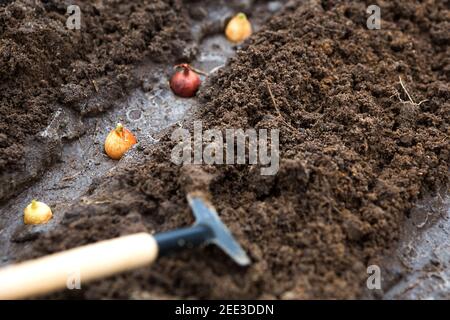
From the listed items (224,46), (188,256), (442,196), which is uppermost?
(224,46)

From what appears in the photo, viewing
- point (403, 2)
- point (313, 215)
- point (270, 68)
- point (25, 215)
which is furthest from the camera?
point (403, 2)

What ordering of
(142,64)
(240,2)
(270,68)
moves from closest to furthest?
(270,68) → (142,64) → (240,2)

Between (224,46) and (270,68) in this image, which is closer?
(270,68)

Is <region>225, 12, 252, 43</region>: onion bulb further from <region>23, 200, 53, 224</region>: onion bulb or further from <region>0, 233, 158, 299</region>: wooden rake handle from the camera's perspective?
<region>0, 233, 158, 299</region>: wooden rake handle

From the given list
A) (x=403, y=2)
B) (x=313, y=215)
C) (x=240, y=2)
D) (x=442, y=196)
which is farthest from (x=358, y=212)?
(x=240, y=2)

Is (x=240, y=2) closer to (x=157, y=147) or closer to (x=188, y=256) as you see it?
(x=157, y=147)

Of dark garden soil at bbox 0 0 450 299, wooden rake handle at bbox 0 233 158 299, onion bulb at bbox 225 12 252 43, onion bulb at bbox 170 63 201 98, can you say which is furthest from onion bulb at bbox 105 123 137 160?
onion bulb at bbox 225 12 252 43
